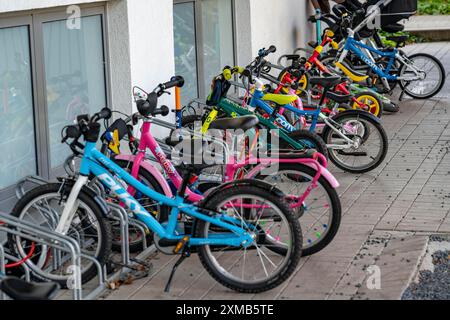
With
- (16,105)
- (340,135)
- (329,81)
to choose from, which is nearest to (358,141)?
(340,135)

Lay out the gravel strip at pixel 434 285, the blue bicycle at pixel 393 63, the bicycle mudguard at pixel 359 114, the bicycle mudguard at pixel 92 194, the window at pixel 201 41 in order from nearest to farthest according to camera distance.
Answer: the gravel strip at pixel 434 285, the bicycle mudguard at pixel 92 194, the bicycle mudguard at pixel 359 114, the window at pixel 201 41, the blue bicycle at pixel 393 63

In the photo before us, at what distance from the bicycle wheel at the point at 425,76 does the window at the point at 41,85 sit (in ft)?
19.1

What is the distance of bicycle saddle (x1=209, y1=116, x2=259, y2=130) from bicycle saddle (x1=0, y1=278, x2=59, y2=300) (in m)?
2.06

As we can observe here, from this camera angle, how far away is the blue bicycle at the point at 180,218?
604 cm

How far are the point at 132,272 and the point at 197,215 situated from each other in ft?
2.36

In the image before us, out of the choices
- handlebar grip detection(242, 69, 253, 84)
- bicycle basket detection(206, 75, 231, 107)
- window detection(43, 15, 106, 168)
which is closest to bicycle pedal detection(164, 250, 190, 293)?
window detection(43, 15, 106, 168)

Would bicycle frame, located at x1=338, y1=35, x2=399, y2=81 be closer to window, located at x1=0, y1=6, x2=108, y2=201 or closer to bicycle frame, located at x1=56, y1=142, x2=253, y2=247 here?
window, located at x1=0, y1=6, x2=108, y2=201

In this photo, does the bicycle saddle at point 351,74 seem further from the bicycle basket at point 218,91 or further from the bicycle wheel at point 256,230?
the bicycle wheel at point 256,230

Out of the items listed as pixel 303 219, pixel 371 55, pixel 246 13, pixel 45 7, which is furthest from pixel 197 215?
pixel 371 55

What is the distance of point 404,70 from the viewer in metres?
12.9

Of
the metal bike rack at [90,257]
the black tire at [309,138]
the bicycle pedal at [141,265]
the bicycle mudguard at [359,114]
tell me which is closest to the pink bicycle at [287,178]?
the metal bike rack at [90,257]

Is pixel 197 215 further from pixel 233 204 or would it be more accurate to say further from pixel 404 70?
pixel 404 70

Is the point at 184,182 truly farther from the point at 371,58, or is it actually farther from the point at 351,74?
the point at 371,58

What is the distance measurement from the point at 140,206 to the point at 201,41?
4622 mm
